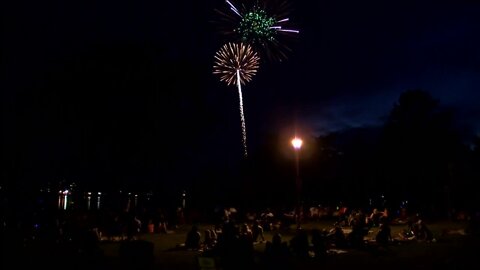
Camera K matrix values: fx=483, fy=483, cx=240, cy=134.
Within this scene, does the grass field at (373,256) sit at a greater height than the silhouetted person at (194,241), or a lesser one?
lesser

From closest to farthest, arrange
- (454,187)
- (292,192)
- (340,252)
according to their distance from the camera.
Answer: (340,252)
(454,187)
(292,192)

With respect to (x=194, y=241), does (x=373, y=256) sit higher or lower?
lower

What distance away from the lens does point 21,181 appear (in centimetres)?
4231

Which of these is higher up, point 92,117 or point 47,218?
point 92,117

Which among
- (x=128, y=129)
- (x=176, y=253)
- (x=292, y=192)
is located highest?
(x=128, y=129)

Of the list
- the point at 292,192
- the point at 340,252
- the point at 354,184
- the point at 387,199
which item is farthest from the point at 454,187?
the point at 340,252

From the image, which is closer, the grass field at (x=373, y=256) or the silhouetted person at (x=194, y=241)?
the grass field at (x=373, y=256)

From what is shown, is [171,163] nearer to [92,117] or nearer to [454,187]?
[92,117]

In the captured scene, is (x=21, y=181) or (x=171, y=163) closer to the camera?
(x=21, y=181)

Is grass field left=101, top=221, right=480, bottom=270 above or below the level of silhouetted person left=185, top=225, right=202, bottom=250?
below

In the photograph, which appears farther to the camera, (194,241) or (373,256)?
(194,241)

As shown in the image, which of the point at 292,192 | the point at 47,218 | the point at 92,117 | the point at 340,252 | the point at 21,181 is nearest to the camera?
the point at 340,252

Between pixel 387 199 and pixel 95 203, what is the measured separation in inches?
1472

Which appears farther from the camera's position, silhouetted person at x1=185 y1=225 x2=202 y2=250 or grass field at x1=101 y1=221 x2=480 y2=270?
silhouetted person at x1=185 y1=225 x2=202 y2=250
